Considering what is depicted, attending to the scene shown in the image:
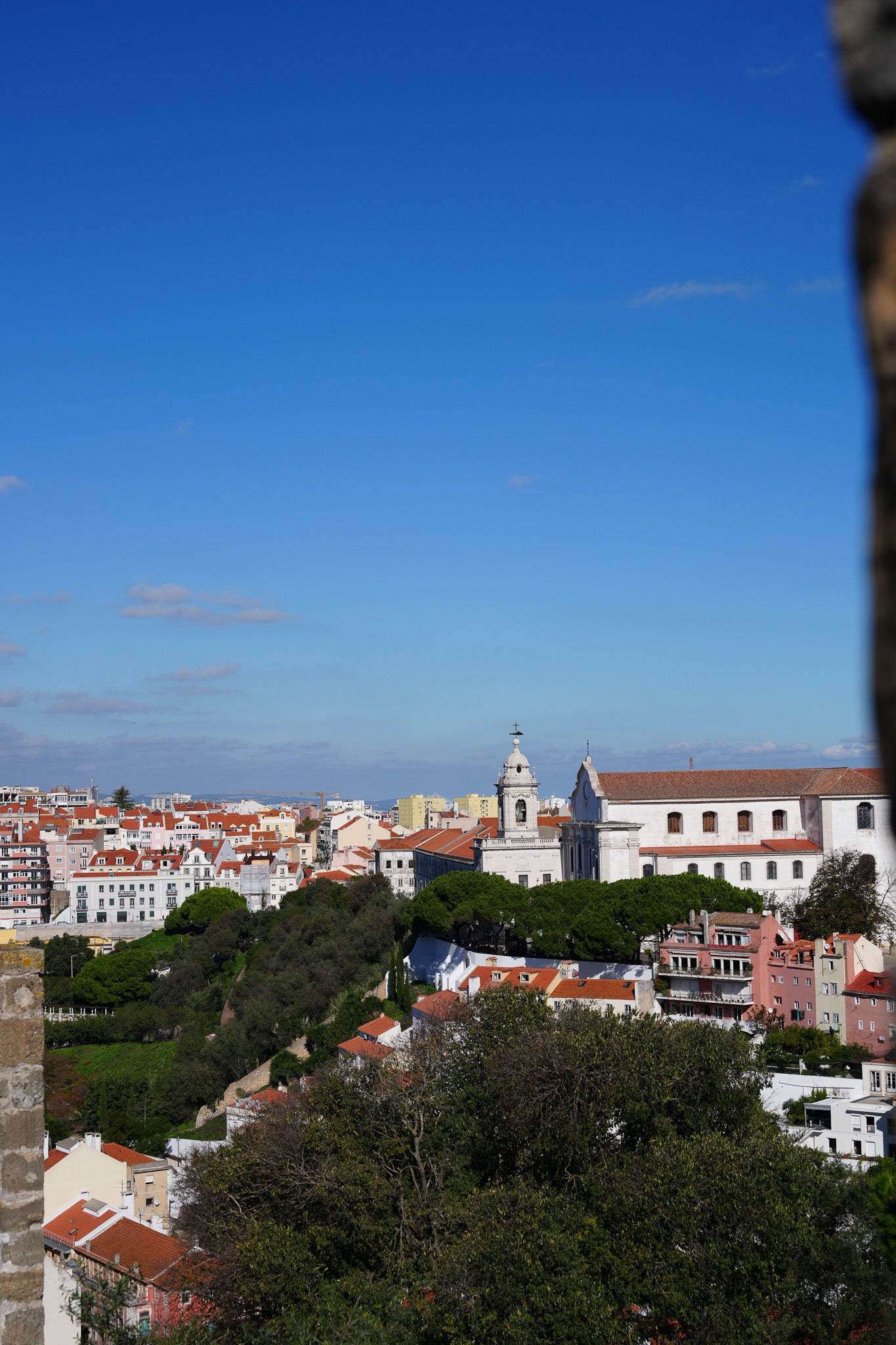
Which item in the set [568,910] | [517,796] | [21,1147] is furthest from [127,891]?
[21,1147]

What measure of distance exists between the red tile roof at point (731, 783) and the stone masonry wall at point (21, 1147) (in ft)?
131

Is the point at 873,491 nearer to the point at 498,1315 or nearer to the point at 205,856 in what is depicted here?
the point at 498,1315

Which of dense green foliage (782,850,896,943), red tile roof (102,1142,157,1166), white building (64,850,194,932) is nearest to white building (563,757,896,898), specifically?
dense green foliage (782,850,896,943)

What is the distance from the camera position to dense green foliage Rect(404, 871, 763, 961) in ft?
116

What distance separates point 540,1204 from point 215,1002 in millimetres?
41655

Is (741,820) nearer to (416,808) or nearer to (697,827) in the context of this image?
(697,827)

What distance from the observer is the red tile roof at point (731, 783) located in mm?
44250

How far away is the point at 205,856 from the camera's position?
7894 centimetres

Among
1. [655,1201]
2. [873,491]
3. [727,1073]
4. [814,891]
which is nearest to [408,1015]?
[814,891]

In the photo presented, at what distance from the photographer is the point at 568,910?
3812 centimetres

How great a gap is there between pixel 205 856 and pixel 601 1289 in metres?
68.7

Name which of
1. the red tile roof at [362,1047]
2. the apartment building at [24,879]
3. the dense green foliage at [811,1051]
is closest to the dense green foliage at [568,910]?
the red tile roof at [362,1047]

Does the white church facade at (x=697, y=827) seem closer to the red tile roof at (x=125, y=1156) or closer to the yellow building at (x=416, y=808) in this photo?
the red tile roof at (x=125, y=1156)

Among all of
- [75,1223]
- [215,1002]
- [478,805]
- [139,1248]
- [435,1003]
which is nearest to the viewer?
[139,1248]
